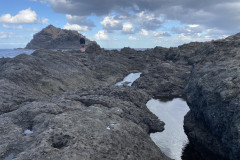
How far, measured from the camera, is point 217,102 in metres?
14.4

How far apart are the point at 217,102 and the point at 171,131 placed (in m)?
7.07

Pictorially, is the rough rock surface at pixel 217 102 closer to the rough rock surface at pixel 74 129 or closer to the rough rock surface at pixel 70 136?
the rough rock surface at pixel 74 129

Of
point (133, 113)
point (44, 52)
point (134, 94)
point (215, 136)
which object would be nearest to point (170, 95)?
point (134, 94)

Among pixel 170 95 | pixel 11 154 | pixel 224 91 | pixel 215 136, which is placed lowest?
pixel 170 95

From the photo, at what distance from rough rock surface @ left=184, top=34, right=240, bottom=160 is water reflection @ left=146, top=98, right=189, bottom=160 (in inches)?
44.6

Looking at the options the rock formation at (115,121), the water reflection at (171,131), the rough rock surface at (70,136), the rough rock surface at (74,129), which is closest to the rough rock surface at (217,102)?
the rock formation at (115,121)

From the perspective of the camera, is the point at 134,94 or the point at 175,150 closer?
the point at 175,150

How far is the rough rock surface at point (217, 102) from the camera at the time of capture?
12438 millimetres

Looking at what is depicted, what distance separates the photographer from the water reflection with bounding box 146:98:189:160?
17.3m

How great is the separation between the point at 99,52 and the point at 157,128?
5807 cm

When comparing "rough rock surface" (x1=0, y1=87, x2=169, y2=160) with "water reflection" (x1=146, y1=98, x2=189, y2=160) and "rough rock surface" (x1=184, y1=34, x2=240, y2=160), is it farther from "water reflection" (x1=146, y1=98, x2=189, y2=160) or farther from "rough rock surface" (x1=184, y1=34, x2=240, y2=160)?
"water reflection" (x1=146, y1=98, x2=189, y2=160)

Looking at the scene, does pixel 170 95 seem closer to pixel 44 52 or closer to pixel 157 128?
pixel 157 128

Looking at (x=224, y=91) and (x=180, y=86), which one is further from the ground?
(x=224, y=91)

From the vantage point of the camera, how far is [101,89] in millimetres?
25125
